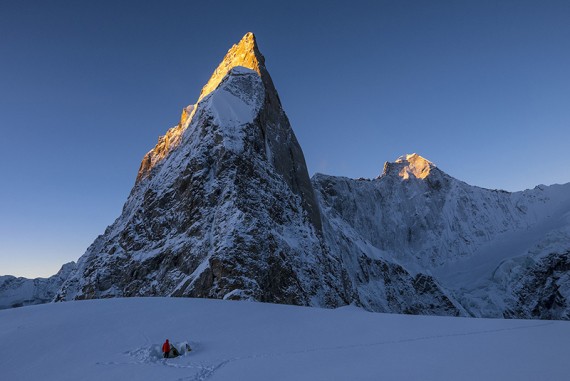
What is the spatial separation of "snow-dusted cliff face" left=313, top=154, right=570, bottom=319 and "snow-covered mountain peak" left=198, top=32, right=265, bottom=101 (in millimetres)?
40943

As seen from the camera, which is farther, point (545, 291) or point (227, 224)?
point (545, 291)

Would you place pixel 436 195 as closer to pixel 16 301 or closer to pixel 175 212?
pixel 175 212

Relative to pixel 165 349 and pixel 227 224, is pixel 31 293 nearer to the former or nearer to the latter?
pixel 227 224

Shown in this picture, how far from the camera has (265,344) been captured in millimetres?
13508

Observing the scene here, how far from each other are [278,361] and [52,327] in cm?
916

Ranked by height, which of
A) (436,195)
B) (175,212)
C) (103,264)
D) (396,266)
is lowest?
(396,266)

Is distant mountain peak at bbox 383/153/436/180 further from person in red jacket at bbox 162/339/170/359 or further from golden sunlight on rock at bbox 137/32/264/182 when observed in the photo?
person in red jacket at bbox 162/339/170/359

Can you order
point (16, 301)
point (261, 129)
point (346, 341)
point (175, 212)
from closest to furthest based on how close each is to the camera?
point (346, 341) → point (175, 212) → point (261, 129) → point (16, 301)

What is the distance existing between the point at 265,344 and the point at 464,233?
15984 cm

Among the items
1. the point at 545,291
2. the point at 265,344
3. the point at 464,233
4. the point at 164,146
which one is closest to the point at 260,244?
the point at 265,344

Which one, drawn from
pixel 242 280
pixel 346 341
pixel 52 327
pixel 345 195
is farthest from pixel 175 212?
pixel 345 195

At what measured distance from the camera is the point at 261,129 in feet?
226

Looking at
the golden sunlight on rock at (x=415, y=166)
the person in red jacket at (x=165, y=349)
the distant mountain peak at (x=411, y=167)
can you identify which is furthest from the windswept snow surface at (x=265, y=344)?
the golden sunlight on rock at (x=415, y=166)

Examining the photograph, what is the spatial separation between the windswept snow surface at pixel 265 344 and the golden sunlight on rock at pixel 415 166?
164411 millimetres
